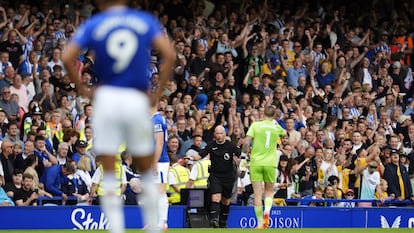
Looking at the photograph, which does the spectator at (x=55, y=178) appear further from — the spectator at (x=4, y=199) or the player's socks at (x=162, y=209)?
the player's socks at (x=162, y=209)

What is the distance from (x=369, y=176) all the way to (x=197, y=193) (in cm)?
415

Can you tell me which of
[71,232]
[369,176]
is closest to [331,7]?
[369,176]

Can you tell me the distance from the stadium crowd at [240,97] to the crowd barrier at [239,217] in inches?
18.1

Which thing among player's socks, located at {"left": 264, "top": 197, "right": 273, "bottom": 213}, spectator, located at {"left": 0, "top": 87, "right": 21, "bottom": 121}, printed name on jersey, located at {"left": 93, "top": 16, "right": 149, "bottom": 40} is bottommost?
player's socks, located at {"left": 264, "top": 197, "right": 273, "bottom": 213}

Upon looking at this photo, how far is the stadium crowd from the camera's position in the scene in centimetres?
2030

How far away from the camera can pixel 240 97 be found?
81.0 feet

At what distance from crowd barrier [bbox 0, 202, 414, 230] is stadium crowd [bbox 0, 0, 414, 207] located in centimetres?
46

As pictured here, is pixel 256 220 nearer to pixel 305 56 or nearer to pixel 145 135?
pixel 305 56

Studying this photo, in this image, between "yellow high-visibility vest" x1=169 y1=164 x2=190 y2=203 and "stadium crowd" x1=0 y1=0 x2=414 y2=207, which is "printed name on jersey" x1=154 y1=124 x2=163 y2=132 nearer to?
"stadium crowd" x1=0 y1=0 x2=414 y2=207

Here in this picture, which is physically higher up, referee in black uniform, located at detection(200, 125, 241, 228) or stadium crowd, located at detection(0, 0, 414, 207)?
stadium crowd, located at detection(0, 0, 414, 207)

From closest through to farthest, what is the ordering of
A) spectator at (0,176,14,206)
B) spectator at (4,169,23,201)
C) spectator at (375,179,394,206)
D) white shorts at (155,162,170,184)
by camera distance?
1. white shorts at (155,162,170,184)
2. spectator at (0,176,14,206)
3. spectator at (4,169,23,201)
4. spectator at (375,179,394,206)

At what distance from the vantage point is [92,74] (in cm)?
2322

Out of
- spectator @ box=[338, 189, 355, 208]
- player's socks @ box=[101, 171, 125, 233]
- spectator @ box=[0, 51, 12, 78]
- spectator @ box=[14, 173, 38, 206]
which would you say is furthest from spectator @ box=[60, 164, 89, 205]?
player's socks @ box=[101, 171, 125, 233]

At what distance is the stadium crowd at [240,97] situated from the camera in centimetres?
2030
